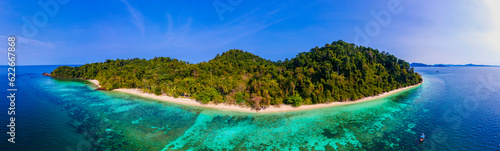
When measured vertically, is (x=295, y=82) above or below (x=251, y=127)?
above

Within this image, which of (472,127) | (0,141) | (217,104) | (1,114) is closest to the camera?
(0,141)

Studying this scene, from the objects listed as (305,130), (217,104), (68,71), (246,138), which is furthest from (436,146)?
(68,71)

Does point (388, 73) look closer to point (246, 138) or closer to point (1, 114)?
point (246, 138)

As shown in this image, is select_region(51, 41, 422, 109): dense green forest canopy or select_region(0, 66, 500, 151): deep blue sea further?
select_region(51, 41, 422, 109): dense green forest canopy

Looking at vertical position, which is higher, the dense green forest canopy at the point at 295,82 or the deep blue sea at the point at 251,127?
the dense green forest canopy at the point at 295,82

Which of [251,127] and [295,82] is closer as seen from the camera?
[251,127]

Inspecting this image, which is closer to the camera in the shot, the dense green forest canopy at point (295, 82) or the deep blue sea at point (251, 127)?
the deep blue sea at point (251, 127)

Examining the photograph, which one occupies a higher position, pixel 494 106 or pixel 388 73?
pixel 388 73

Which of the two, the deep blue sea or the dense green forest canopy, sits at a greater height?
the dense green forest canopy
